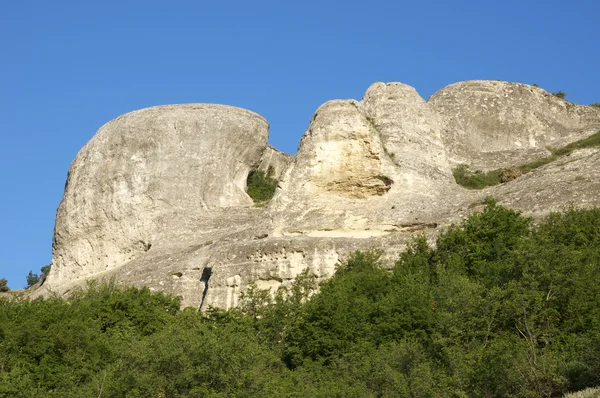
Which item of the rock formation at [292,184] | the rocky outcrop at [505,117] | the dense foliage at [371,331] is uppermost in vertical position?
the rocky outcrop at [505,117]

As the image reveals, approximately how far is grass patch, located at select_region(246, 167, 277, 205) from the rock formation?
25.1 inches

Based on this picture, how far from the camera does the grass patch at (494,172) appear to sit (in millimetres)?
51969

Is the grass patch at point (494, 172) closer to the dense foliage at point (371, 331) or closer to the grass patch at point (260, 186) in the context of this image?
the grass patch at point (260, 186)

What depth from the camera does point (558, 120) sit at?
60375 mm

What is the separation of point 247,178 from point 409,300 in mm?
19464

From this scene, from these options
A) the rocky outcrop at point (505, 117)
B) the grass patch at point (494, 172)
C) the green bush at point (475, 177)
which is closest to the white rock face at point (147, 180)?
the green bush at point (475, 177)

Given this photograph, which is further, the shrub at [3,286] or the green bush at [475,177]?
the shrub at [3,286]

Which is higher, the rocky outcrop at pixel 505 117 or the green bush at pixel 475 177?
the rocky outcrop at pixel 505 117

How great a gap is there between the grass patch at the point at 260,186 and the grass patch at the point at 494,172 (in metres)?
7.46

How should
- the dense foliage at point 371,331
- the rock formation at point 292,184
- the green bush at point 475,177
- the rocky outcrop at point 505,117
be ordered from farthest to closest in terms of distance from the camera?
the rocky outcrop at point 505,117
the green bush at point 475,177
the rock formation at point 292,184
the dense foliage at point 371,331

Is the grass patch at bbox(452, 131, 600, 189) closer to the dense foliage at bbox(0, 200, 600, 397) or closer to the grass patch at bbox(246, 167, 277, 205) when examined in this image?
the grass patch at bbox(246, 167, 277, 205)

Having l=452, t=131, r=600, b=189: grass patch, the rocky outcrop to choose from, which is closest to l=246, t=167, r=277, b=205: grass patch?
the rocky outcrop

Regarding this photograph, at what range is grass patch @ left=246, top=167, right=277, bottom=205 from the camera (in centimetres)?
5622

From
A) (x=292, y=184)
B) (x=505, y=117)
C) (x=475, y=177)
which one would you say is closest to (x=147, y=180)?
(x=292, y=184)
